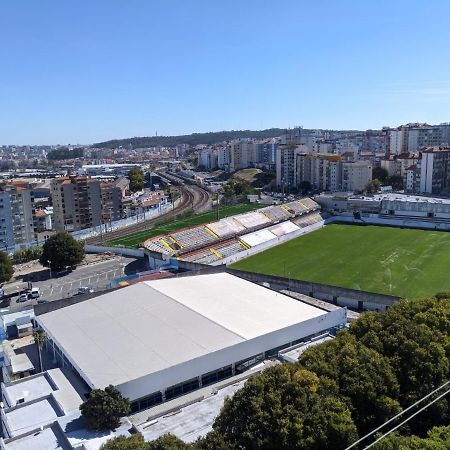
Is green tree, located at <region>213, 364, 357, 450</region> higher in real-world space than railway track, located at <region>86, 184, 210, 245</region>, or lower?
higher

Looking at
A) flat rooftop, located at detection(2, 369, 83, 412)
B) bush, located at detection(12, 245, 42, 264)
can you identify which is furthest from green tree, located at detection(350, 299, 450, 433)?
bush, located at detection(12, 245, 42, 264)

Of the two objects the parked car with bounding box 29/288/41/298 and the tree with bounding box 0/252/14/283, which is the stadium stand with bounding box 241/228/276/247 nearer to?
the parked car with bounding box 29/288/41/298

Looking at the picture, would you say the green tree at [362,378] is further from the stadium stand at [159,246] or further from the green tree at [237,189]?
the green tree at [237,189]

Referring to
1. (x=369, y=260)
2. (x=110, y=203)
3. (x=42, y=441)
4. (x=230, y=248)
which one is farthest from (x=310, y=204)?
(x=42, y=441)

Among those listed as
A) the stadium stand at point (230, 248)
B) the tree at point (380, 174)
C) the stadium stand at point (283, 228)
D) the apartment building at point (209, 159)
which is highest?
the apartment building at point (209, 159)

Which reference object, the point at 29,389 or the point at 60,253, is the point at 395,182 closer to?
the point at 60,253

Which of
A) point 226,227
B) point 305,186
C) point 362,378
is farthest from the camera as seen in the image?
point 305,186

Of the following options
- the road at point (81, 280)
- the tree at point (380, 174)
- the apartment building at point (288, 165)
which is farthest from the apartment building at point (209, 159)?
the road at point (81, 280)
